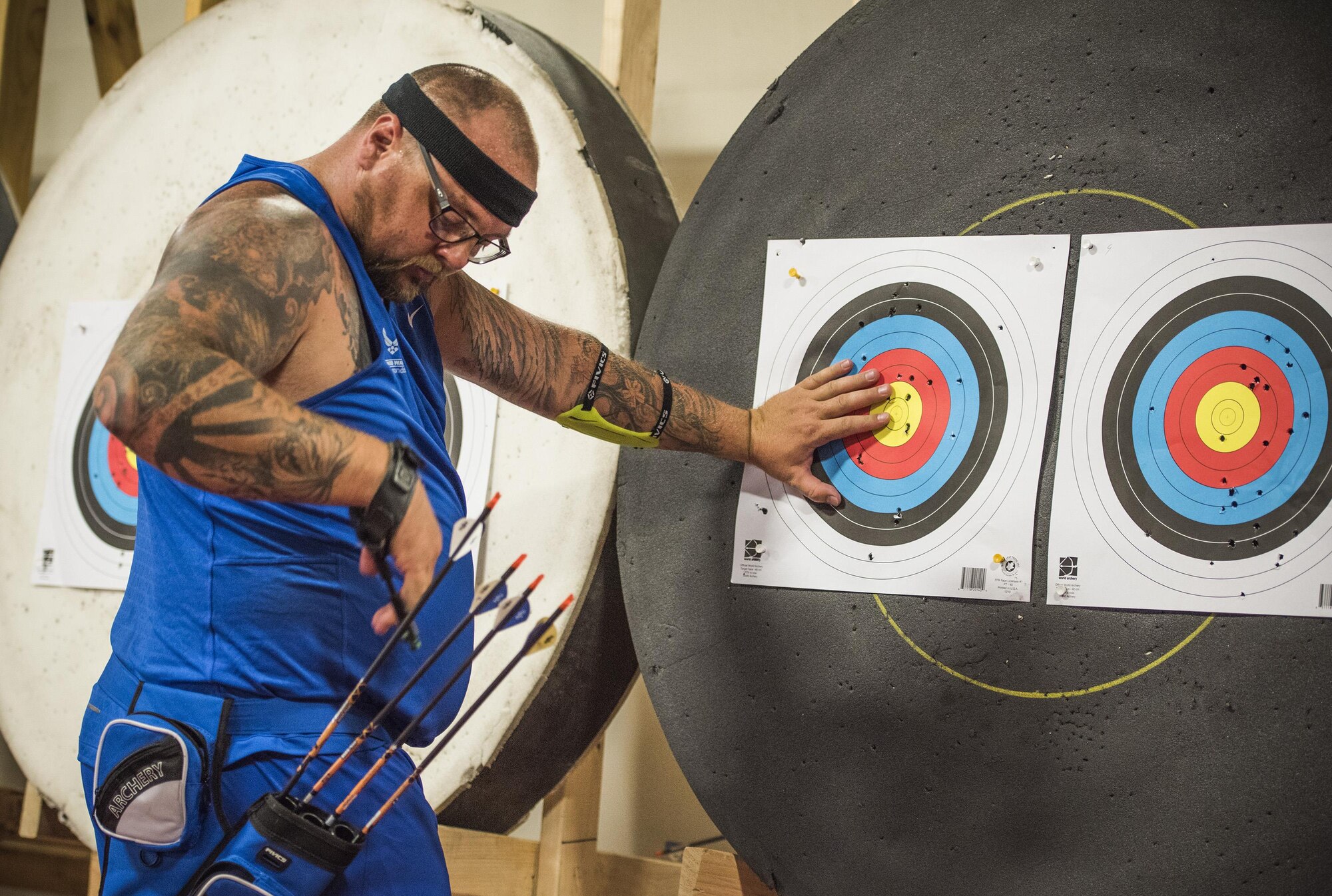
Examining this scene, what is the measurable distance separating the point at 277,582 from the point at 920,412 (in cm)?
72

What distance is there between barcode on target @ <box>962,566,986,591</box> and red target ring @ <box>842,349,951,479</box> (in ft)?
0.44

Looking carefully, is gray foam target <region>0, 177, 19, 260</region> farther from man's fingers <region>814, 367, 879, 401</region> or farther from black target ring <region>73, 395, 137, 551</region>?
man's fingers <region>814, 367, 879, 401</region>

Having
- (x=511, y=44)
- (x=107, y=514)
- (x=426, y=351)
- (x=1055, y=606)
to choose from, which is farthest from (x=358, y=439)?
(x=107, y=514)

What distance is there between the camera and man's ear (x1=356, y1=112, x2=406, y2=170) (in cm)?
118

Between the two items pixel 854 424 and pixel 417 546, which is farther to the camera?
pixel 854 424

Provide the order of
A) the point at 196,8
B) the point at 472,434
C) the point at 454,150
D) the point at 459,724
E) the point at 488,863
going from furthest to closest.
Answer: the point at 196,8 < the point at 472,434 < the point at 488,863 < the point at 454,150 < the point at 459,724

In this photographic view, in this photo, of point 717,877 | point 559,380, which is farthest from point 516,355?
point 717,877

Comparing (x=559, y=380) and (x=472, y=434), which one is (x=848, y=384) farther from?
(x=472, y=434)

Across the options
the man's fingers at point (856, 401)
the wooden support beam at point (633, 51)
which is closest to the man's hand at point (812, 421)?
the man's fingers at point (856, 401)

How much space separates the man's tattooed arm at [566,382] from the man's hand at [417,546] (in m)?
0.49

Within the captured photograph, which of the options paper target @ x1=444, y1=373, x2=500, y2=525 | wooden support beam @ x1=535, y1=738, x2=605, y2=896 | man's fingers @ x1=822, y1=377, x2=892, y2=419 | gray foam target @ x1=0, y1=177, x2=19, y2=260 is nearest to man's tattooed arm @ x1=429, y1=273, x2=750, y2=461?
man's fingers @ x1=822, y1=377, x2=892, y2=419

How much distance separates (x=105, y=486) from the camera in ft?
7.11

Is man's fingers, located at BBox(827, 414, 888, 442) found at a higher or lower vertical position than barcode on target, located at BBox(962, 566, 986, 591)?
higher

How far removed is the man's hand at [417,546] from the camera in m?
0.95
